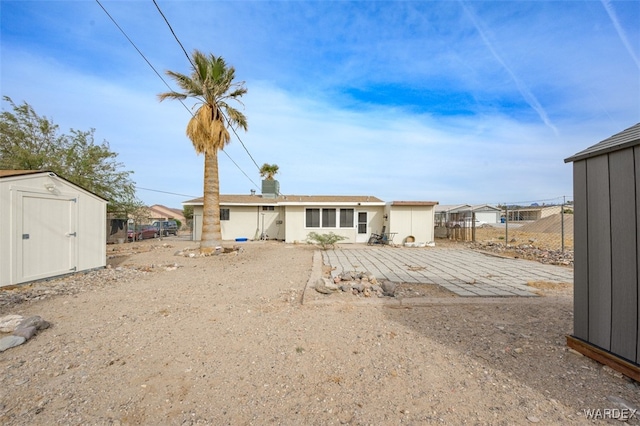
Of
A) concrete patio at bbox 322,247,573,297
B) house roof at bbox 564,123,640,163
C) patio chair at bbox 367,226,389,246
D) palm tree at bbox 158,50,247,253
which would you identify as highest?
palm tree at bbox 158,50,247,253

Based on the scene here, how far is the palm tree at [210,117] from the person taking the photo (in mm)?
11094

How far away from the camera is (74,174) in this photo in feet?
49.2

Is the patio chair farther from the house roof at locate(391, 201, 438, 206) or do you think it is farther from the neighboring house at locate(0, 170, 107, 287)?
the neighboring house at locate(0, 170, 107, 287)

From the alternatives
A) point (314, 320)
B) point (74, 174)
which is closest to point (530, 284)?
point (314, 320)

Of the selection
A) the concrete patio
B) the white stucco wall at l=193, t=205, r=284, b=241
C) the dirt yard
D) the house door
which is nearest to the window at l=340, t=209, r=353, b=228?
the house door

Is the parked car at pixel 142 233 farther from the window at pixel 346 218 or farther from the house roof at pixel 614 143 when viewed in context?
the house roof at pixel 614 143

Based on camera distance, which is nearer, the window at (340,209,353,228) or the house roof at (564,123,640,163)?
the house roof at (564,123,640,163)

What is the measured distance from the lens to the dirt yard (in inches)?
83.1

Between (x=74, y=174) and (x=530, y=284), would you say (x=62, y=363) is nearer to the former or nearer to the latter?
(x=530, y=284)

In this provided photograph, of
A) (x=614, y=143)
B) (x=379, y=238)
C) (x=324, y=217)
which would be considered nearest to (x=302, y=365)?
(x=614, y=143)

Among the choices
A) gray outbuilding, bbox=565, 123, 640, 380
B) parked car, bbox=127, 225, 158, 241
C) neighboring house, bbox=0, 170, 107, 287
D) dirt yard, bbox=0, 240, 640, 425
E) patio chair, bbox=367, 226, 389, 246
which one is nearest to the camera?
dirt yard, bbox=0, 240, 640, 425

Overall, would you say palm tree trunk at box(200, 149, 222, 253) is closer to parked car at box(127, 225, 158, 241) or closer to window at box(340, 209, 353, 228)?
window at box(340, 209, 353, 228)

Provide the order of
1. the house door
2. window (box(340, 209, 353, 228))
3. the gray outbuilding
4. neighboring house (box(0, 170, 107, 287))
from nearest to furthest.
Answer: the gray outbuilding, neighboring house (box(0, 170, 107, 287)), window (box(340, 209, 353, 228)), the house door

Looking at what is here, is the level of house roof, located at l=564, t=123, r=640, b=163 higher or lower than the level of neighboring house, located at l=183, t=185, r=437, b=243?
higher
